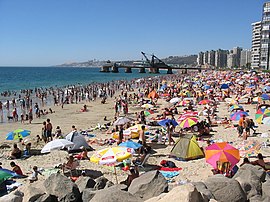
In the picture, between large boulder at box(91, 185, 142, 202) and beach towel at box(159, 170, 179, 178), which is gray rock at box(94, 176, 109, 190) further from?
beach towel at box(159, 170, 179, 178)

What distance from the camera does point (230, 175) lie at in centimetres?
852

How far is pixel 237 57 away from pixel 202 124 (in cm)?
16749

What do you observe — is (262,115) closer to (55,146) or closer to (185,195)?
(55,146)

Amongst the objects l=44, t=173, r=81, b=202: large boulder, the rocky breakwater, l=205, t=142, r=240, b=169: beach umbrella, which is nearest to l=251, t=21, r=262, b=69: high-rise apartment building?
l=205, t=142, r=240, b=169: beach umbrella

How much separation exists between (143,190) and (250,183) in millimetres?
2264

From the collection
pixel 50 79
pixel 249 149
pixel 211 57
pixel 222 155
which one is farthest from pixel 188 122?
pixel 211 57

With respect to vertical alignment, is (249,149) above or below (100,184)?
below

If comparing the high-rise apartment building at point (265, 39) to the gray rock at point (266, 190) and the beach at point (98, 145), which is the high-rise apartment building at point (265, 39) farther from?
the gray rock at point (266, 190)

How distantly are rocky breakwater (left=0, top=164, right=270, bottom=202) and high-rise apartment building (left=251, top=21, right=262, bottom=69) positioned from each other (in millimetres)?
102708

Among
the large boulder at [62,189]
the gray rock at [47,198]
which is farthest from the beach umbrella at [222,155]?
the gray rock at [47,198]

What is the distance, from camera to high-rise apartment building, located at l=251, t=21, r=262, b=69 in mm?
103875

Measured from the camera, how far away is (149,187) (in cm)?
634

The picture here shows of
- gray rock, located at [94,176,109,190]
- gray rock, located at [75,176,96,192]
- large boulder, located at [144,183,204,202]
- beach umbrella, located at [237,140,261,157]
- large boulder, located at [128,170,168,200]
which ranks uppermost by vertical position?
large boulder, located at [144,183,204,202]

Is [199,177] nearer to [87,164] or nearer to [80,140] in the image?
[87,164]
